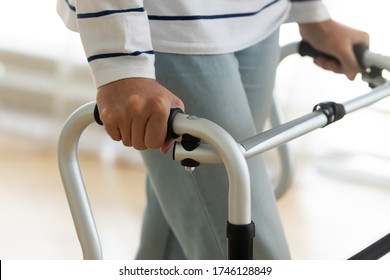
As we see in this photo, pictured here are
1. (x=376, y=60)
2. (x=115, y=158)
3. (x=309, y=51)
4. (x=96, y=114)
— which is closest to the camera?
(x=96, y=114)

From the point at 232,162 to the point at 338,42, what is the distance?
0.58m

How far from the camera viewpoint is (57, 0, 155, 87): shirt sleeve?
92cm

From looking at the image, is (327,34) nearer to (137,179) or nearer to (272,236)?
(272,236)

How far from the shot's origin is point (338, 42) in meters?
1.31

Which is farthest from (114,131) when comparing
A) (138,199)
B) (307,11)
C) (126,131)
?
(138,199)

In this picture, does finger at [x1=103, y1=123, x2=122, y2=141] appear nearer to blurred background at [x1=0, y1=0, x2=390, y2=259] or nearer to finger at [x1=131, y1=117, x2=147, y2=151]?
finger at [x1=131, y1=117, x2=147, y2=151]

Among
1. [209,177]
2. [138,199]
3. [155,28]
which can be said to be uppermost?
[155,28]

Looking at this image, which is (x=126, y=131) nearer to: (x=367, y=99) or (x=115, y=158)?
(x=367, y=99)

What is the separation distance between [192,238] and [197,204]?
0.07 metres

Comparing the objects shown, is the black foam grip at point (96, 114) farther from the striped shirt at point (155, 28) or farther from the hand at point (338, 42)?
the hand at point (338, 42)

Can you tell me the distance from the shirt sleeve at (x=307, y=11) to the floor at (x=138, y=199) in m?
0.89

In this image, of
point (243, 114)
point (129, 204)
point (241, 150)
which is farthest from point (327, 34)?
point (129, 204)

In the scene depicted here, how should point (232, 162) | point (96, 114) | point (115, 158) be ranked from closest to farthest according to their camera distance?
1. point (232, 162)
2. point (96, 114)
3. point (115, 158)

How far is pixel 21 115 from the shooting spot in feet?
8.87
